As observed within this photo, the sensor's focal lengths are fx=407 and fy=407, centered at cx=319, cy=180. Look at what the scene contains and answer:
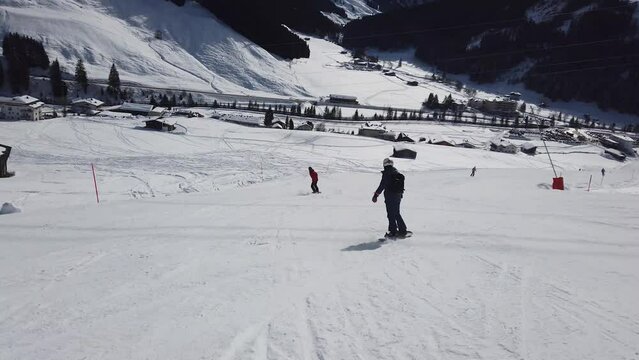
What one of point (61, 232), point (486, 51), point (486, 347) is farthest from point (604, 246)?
point (486, 51)

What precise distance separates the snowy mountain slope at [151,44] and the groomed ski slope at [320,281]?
4337 inches

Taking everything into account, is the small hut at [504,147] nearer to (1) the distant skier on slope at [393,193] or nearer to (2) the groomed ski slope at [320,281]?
(2) the groomed ski slope at [320,281]

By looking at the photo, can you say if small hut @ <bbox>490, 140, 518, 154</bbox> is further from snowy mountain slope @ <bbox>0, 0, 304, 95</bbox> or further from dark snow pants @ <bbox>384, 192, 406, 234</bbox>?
dark snow pants @ <bbox>384, 192, 406, 234</bbox>

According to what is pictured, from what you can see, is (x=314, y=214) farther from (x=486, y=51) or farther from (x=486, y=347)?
(x=486, y=51)

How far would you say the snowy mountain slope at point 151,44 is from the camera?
11306 cm

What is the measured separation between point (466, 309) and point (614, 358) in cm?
153

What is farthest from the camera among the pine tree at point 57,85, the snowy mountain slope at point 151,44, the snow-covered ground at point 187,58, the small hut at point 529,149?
the snow-covered ground at point 187,58

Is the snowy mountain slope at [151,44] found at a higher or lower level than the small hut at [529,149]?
higher

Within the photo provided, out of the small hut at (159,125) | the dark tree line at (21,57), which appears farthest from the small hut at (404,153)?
the dark tree line at (21,57)

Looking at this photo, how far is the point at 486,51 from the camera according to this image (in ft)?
625

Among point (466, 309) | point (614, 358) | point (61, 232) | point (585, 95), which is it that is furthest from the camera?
point (585, 95)

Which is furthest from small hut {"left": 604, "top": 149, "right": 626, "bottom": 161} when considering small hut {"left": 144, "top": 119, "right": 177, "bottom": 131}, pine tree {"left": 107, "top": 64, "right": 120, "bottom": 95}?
pine tree {"left": 107, "top": 64, "right": 120, "bottom": 95}

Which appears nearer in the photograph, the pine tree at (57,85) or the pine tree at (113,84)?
the pine tree at (57,85)

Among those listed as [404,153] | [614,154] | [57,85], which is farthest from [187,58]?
[614,154]
